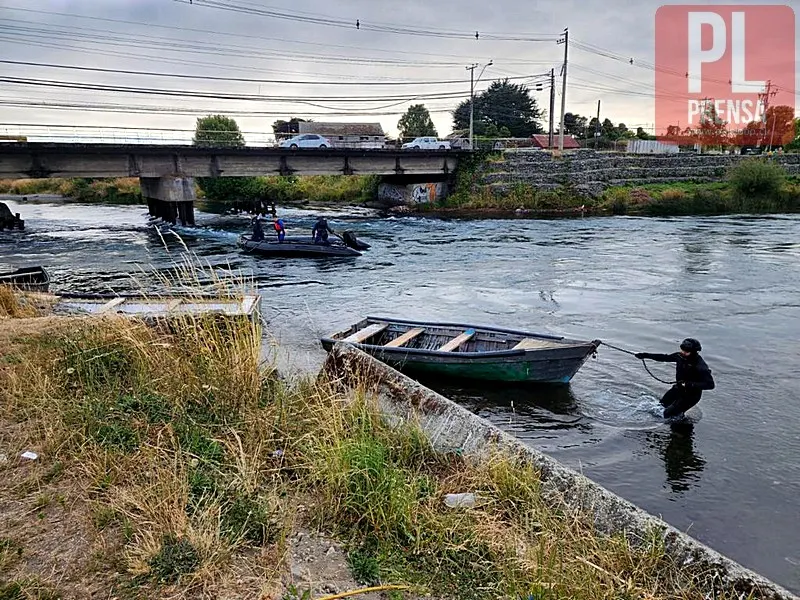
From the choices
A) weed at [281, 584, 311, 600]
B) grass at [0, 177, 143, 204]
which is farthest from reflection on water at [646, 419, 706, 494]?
grass at [0, 177, 143, 204]

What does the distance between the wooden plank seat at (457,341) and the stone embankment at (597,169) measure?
34021mm

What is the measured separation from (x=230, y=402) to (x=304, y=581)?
2.54 meters

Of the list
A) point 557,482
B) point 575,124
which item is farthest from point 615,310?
point 575,124

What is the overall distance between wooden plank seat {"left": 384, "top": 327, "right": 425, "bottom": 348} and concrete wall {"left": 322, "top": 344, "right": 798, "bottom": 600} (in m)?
1.76

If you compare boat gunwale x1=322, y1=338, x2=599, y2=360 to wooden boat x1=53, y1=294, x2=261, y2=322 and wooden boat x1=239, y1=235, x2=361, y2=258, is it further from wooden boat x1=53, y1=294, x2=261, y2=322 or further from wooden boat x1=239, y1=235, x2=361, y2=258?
wooden boat x1=239, y1=235, x2=361, y2=258

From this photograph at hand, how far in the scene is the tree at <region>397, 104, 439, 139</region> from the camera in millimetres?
83188

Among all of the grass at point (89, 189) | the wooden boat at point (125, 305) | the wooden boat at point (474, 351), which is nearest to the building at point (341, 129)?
the grass at point (89, 189)

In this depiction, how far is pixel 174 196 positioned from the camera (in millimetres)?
35969

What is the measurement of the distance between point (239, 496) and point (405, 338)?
21.1 feet

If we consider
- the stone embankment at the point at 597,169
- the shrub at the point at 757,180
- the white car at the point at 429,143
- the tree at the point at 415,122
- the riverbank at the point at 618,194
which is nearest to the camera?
the shrub at the point at 757,180

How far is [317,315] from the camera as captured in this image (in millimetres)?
16016

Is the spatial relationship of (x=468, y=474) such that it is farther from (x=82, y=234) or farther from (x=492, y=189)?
(x=492, y=189)

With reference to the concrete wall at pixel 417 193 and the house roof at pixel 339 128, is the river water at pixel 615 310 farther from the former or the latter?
the house roof at pixel 339 128

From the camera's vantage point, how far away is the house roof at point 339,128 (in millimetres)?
71656
